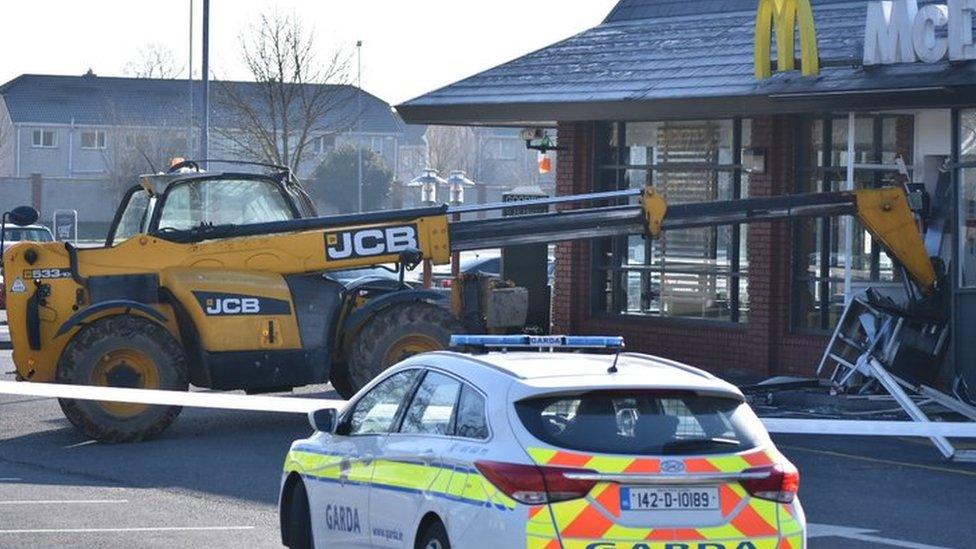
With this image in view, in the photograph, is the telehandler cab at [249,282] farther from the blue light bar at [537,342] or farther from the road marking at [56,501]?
the blue light bar at [537,342]

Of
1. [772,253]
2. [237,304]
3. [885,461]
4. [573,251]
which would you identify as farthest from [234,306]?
[573,251]

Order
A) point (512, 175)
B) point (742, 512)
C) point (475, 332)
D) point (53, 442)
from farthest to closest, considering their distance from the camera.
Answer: point (512, 175), point (475, 332), point (53, 442), point (742, 512)

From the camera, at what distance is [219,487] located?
13.6 m

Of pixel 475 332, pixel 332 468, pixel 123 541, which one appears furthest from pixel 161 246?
pixel 332 468

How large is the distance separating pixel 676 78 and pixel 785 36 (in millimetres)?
2534

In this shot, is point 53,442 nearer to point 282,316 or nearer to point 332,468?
point 282,316

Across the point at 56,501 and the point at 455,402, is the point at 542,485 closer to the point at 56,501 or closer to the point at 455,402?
the point at 455,402

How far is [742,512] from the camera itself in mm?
8023

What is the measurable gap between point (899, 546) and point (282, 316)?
741cm

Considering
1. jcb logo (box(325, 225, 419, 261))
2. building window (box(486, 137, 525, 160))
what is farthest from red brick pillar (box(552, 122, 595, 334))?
building window (box(486, 137, 525, 160))

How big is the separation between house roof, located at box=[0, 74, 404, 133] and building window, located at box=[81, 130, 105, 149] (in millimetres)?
593

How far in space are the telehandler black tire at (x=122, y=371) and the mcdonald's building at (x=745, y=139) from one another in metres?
6.83

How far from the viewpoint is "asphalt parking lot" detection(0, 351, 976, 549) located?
1148 centimetres

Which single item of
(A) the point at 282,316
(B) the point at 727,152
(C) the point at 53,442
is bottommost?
(C) the point at 53,442
